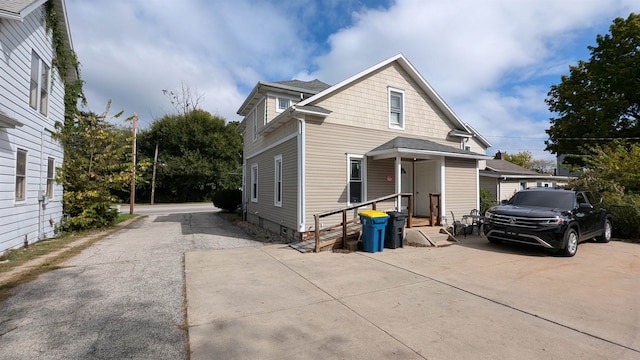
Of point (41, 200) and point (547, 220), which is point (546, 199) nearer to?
point (547, 220)

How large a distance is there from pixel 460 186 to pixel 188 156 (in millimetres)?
30961

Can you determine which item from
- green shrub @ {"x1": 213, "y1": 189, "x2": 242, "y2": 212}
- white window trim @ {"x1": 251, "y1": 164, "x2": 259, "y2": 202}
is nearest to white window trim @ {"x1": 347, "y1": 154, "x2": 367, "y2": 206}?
white window trim @ {"x1": 251, "y1": 164, "x2": 259, "y2": 202}

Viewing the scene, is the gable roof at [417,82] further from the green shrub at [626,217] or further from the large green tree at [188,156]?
the large green tree at [188,156]

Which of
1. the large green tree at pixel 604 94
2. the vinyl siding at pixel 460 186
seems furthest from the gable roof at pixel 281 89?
the large green tree at pixel 604 94

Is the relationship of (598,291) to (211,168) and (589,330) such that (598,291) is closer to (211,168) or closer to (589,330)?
(589,330)

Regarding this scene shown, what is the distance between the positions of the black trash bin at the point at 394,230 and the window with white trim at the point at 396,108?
441 cm

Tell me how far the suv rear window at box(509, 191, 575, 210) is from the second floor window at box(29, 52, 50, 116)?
14.9m

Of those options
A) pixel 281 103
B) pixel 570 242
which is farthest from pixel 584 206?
pixel 281 103

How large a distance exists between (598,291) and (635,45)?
25.3 meters

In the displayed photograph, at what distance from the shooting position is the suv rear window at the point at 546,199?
8383mm

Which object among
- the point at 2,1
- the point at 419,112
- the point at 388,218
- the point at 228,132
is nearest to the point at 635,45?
the point at 419,112

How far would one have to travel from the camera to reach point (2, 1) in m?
7.24

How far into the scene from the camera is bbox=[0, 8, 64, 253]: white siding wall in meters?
7.30

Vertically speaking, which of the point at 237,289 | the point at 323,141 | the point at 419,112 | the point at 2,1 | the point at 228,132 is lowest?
the point at 237,289
